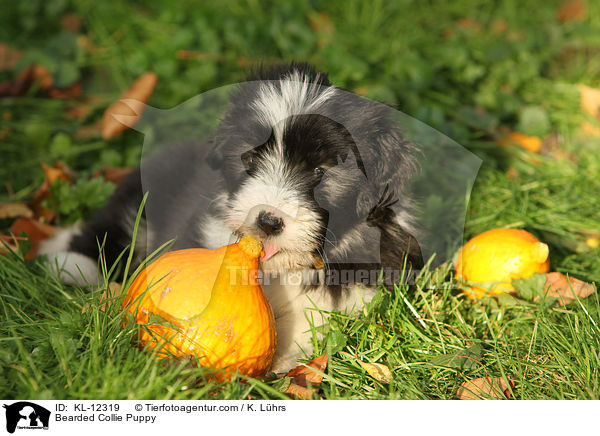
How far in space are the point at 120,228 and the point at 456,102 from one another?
2.61 m

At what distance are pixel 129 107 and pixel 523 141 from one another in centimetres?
282

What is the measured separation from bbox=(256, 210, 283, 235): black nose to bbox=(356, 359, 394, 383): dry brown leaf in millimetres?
643

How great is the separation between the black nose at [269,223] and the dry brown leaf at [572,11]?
476 centimetres

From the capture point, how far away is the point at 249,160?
219 cm

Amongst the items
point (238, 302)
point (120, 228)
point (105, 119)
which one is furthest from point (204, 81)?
point (238, 302)

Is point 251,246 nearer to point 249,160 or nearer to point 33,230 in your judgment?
point 249,160

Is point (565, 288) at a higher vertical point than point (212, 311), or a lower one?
lower

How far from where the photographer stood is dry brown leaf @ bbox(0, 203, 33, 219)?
3.10 m

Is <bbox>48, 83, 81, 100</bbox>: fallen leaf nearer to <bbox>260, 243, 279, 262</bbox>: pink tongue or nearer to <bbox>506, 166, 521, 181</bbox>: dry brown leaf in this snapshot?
<bbox>260, 243, 279, 262</bbox>: pink tongue

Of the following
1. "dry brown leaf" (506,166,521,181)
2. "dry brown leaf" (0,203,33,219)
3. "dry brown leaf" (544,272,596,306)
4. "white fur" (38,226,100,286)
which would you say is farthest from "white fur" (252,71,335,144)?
"dry brown leaf" (506,166,521,181)

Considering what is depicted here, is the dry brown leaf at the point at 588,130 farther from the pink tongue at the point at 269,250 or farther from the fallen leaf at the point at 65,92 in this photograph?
the fallen leaf at the point at 65,92

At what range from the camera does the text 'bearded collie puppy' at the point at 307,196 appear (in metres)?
2.07
